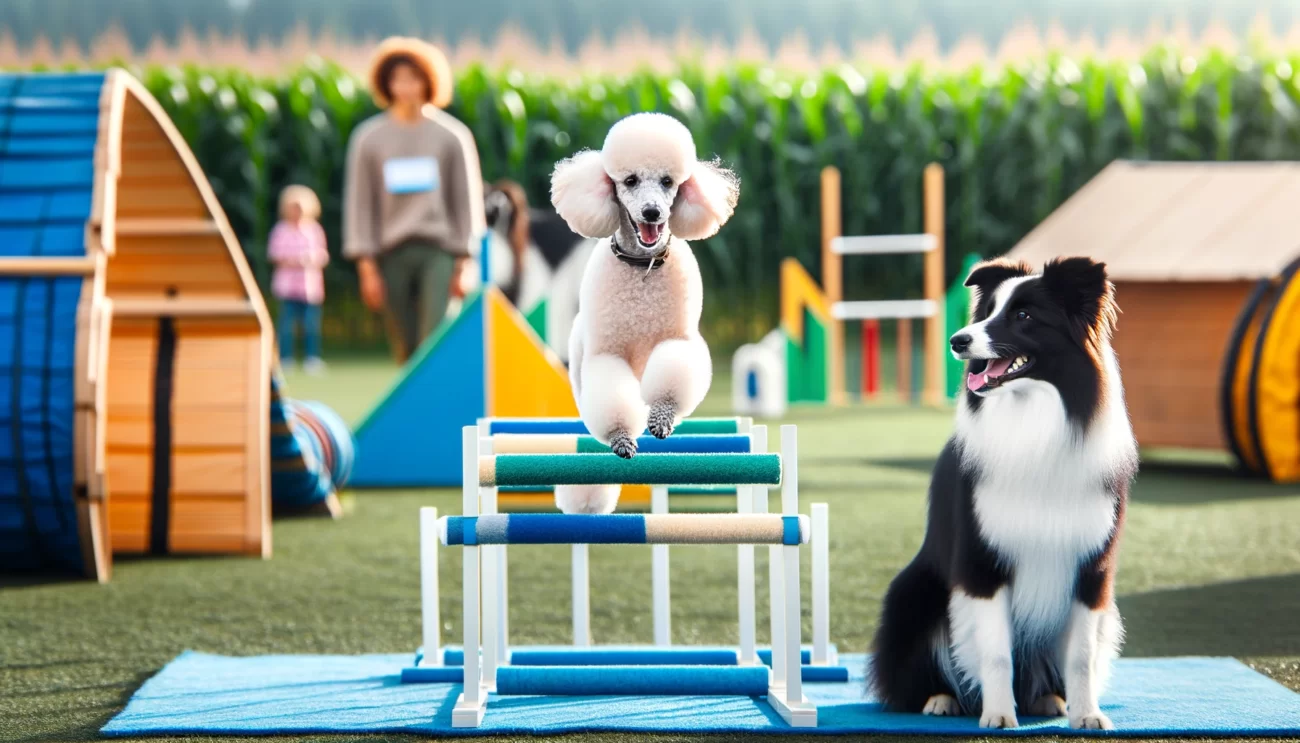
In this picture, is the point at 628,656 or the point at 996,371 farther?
the point at 628,656

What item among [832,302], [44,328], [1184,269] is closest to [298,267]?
[832,302]

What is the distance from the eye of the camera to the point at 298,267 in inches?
581

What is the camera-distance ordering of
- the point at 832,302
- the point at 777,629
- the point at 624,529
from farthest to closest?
the point at 832,302, the point at 777,629, the point at 624,529

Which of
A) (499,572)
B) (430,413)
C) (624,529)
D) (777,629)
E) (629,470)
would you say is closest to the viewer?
(629,470)

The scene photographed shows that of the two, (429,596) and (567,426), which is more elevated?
(567,426)

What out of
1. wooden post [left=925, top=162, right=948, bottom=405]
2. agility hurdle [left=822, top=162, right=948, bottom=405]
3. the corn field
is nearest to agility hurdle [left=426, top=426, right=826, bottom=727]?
agility hurdle [left=822, top=162, right=948, bottom=405]

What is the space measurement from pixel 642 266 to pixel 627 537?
653mm

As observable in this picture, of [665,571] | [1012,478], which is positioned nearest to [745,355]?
[665,571]

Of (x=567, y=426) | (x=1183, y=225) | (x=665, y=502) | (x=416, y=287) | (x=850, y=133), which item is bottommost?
(x=665, y=502)

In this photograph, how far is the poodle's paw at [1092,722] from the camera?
111 inches

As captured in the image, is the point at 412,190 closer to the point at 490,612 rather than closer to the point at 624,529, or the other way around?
the point at 490,612

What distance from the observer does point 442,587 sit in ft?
15.2

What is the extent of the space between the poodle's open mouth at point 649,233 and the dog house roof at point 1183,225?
5.39 m

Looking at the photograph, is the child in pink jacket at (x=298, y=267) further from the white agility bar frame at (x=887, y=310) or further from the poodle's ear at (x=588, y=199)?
the poodle's ear at (x=588, y=199)
